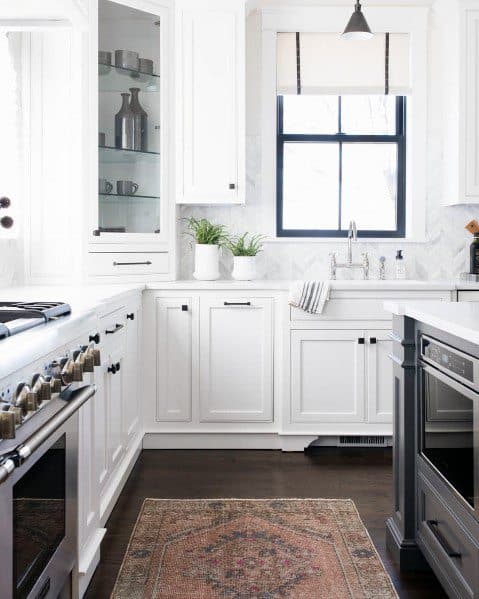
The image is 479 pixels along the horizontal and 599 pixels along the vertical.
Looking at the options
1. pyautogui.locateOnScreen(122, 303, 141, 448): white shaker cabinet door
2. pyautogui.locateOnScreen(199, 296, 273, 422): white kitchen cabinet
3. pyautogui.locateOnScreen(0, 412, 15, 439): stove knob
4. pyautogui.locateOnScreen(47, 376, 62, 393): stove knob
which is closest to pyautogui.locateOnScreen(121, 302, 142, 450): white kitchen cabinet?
pyautogui.locateOnScreen(122, 303, 141, 448): white shaker cabinet door

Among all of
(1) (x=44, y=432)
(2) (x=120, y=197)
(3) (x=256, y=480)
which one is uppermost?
(2) (x=120, y=197)

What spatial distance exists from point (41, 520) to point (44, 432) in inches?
Answer: 8.9

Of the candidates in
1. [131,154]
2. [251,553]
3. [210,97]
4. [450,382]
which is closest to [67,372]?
[450,382]

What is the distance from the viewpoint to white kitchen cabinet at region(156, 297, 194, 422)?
3701 mm

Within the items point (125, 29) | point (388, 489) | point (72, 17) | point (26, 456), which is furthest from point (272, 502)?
point (125, 29)

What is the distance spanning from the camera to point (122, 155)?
12.1 ft

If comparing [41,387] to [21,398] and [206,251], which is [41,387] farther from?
[206,251]

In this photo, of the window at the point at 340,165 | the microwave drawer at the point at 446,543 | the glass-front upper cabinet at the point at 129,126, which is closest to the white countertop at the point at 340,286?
the glass-front upper cabinet at the point at 129,126

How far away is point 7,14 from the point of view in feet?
7.41

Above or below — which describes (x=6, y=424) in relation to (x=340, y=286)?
below

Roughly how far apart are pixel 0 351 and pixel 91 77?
2597 mm

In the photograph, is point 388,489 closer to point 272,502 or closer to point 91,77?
point 272,502

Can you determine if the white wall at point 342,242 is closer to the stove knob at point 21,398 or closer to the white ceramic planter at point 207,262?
the white ceramic planter at point 207,262

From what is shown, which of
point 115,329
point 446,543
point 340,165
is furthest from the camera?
point 340,165
